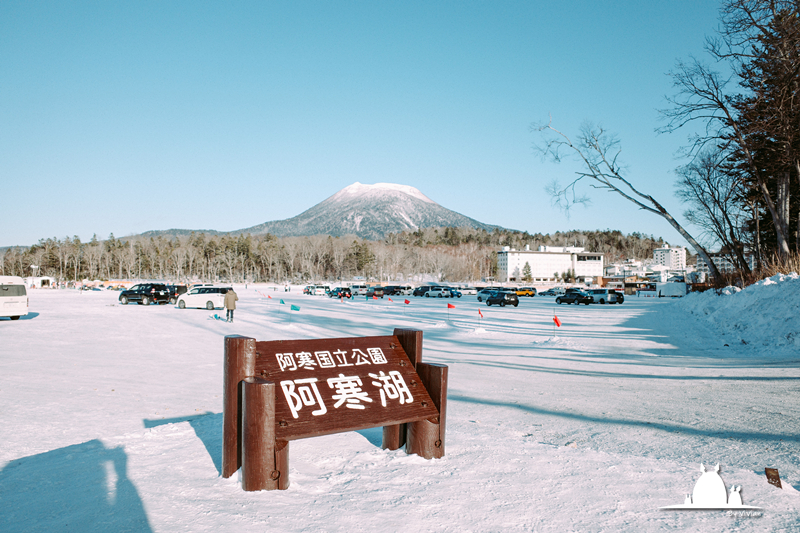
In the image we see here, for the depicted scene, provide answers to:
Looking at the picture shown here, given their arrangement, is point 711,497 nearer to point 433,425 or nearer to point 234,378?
point 433,425

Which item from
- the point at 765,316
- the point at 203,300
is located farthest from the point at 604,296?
the point at 203,300

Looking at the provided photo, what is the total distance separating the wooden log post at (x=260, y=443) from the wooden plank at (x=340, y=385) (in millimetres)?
108

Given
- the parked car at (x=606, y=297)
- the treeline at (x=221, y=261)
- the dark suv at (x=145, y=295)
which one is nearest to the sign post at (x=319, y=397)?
the dark suv at (x=145, y=295)

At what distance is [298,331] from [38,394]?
37.1 feet

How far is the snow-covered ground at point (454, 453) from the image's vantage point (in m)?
3.58

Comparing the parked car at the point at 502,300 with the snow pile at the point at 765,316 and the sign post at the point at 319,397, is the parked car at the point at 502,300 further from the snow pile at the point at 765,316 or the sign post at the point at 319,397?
the sign post at the point at 319,397

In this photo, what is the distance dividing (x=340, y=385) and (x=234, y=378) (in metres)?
0.88

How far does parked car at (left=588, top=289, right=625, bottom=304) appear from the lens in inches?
1950

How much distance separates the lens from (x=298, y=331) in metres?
19.3

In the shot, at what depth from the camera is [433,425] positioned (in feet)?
15.5

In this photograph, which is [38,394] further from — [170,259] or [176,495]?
[170,259]

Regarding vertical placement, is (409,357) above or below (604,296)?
above

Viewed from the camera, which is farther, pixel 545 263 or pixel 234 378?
pixel 545 263

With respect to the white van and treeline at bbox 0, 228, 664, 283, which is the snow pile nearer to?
the white van
